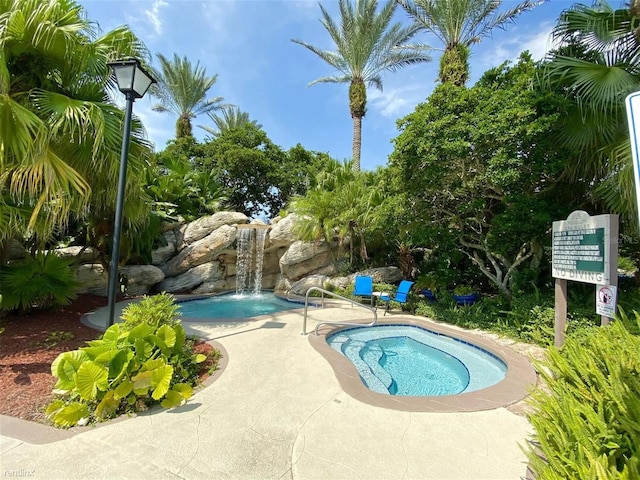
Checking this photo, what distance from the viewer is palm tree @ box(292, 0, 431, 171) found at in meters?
14.6

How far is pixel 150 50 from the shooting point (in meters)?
6.21

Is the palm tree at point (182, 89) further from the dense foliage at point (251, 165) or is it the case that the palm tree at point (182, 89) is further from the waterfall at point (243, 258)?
the waterfall at point (243, 258)

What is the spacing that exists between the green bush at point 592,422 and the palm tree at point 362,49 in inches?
561

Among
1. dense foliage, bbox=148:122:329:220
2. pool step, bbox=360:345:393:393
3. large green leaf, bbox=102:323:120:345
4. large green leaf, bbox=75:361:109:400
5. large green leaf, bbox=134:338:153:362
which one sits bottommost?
pool step, bbox=360:345:393:393

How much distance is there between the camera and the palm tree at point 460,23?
33.7 ft

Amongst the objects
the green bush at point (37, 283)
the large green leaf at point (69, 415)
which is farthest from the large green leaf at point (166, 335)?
the green bush at point (37, 283)

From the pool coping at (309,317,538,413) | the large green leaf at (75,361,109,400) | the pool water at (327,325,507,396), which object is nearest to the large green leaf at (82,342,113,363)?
the large green leaf at (75,361,109,400)

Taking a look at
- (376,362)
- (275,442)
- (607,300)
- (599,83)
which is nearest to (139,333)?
(275,442)

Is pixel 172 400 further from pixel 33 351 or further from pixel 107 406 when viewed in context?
pixel 33 351

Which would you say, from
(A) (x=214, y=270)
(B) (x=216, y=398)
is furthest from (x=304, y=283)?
(B) (x=216, y=398)

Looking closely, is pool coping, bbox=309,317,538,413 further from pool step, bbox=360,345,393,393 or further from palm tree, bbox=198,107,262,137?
palm tree, bbox=198,107,262,137

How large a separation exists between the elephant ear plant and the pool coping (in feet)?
7.12

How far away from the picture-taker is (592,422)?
1.92 metres

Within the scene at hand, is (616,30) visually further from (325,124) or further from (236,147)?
(236,147)
